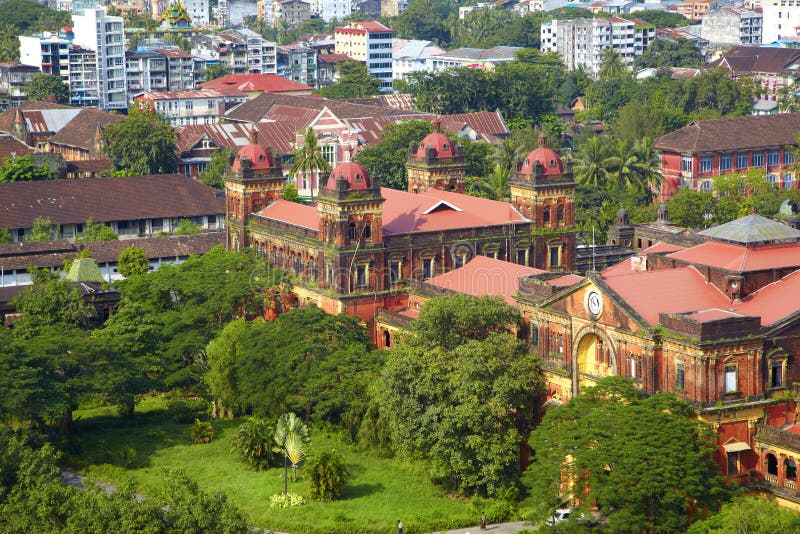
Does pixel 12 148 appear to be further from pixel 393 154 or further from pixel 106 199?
pixel 393 154

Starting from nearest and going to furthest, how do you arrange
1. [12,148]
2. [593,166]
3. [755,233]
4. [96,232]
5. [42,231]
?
1. [755,233]
2. [42,231]
3. [96,232]
4. [593,166]
5. [12,148]

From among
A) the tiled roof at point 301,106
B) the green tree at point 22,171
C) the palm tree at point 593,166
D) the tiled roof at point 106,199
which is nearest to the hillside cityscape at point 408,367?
the tiled roof at point 106,199

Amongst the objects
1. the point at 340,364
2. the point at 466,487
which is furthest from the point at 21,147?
the point at 466,487

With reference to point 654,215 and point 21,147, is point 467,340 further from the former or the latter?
point 21,147

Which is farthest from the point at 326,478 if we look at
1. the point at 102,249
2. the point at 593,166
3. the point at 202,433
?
the point at 593,166

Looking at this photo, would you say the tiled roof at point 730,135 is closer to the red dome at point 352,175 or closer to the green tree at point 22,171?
the green tree at point 22,171

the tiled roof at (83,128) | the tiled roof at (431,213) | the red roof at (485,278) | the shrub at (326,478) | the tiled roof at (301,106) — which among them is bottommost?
the shrub at (326,478)

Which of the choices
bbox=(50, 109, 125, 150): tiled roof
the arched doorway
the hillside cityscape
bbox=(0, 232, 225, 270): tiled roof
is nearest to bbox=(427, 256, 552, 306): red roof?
the hillside cityscape
